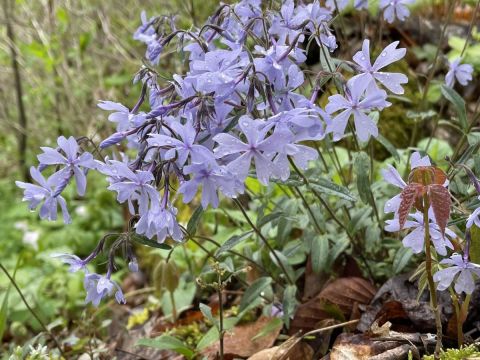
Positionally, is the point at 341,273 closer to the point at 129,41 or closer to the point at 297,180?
the point at 297,180

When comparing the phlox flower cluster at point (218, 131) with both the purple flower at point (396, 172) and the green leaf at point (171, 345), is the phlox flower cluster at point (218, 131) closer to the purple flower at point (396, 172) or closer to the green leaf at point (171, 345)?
the purple flower at point (396, 172)

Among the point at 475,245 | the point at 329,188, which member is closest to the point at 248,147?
the point at 329,188

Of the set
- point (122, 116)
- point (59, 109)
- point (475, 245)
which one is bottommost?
point (59, 109)

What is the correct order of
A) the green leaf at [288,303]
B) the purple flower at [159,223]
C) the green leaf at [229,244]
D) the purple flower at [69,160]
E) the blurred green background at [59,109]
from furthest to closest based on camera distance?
the blurred green background at [59,109]
the green leaf at [288,303]
the green leaf at [229,244]
the purple flower at [69,160]
the purple flower at [159,223]

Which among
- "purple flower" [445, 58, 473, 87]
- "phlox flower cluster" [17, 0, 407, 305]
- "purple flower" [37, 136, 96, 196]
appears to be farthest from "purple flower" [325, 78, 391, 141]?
"purple flower" [445, 58, 473, 87]

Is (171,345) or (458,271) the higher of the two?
(458,271)

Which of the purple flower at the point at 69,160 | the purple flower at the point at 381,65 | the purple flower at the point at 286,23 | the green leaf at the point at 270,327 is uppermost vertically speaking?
the purple flower at the point at 286,23

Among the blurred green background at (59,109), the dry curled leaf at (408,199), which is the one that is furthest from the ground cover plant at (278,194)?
the blurred green background at (59,109)

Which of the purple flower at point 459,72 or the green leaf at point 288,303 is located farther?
the purple flower at point 459,72

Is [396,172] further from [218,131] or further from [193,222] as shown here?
[193,222]
